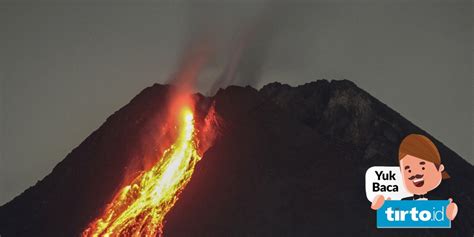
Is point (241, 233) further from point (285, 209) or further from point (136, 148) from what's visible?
point (136, 148)

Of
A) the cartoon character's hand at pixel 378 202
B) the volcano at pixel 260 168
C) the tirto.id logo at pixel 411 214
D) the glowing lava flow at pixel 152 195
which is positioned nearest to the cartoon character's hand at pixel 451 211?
the volcano at pixel 260 168

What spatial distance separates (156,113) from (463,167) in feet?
67.8

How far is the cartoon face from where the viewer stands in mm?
36094

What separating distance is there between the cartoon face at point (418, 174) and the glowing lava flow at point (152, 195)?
41.0ft

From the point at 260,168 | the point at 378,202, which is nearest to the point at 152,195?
the point at 260,168

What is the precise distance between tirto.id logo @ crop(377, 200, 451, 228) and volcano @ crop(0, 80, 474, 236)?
617mm

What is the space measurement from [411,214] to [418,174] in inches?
82.2

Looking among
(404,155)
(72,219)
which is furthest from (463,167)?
(72,219)

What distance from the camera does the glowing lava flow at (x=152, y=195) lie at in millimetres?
40625

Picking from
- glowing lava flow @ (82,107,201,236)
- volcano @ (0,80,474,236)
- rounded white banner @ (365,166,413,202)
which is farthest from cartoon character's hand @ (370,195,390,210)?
glowing lava flow @ (82,107,201,236)

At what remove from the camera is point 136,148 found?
49.1 meters

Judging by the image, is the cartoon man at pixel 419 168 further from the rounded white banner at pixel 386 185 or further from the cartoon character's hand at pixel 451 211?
the cartoon character's hand at pixel 451 211

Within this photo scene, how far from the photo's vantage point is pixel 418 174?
3625 centimetres

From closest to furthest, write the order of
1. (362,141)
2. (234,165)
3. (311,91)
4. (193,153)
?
1. (234,165)
2. (193,153)
3. (362,141)
4. (311,91)
